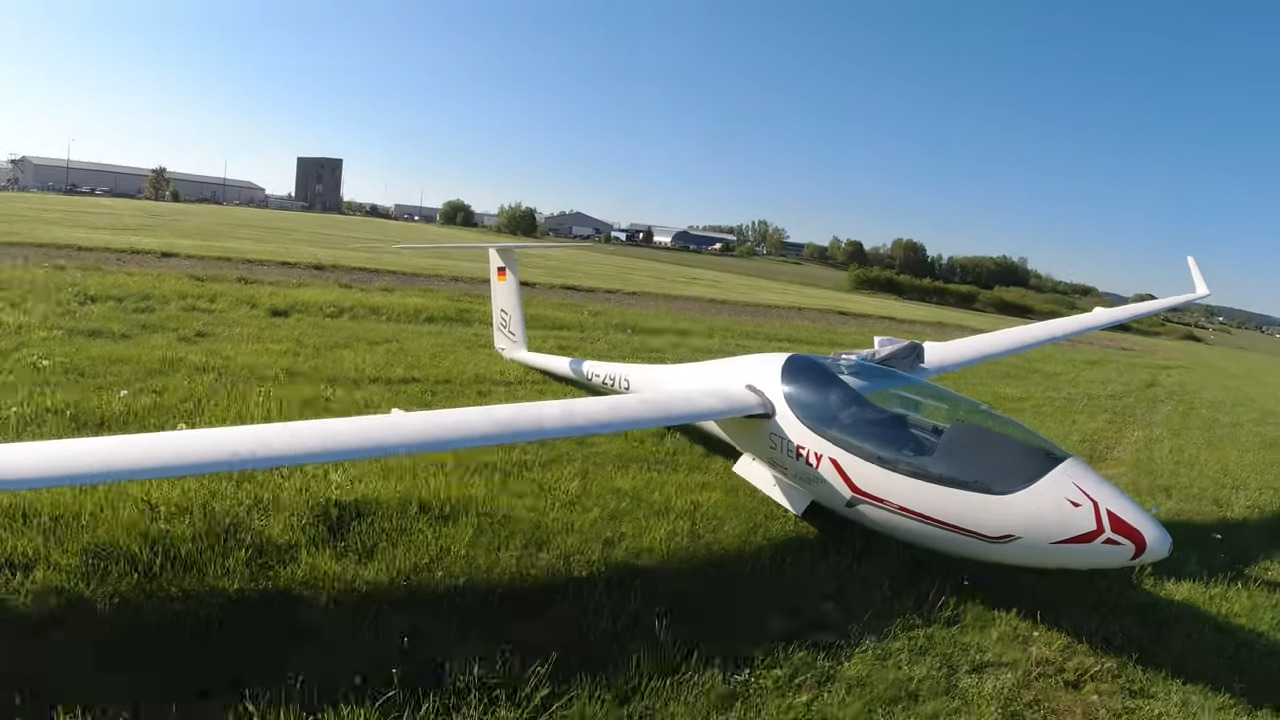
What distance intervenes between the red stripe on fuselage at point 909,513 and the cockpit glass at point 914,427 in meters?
→ 0.21

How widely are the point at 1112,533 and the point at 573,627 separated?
132 inches

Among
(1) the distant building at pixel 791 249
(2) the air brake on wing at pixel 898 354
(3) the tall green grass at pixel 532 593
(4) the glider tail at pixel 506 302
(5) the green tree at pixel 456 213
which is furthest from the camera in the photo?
(5) the green tree at pixel 456 213

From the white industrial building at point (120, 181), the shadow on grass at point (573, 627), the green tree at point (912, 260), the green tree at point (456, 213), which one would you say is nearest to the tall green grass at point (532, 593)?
the shadow on grass at point (573, 627)

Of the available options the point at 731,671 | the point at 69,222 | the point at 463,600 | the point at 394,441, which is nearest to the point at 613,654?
the point at 731,671

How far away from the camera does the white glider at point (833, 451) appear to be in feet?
12.5

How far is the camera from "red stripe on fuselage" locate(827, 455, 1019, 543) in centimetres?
444

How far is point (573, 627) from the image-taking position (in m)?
4.16

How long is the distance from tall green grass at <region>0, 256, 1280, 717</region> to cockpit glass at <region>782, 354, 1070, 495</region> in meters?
1.02

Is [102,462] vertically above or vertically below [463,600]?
above

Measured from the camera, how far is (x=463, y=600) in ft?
14.2

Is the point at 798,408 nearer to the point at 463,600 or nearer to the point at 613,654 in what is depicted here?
the point at 613,654

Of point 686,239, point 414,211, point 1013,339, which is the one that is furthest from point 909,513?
point 414,211

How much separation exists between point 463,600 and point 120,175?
121361 mm

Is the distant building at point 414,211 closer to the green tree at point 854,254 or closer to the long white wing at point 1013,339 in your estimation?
the green tree at point 854,254
